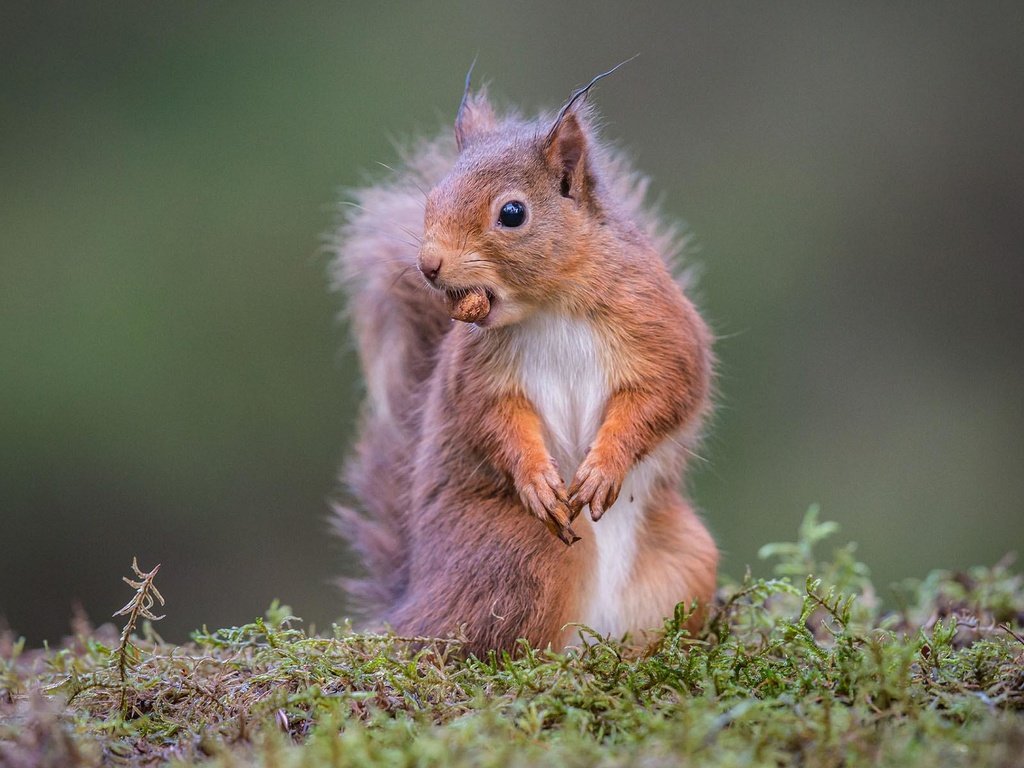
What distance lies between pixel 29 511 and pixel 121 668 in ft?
11.9

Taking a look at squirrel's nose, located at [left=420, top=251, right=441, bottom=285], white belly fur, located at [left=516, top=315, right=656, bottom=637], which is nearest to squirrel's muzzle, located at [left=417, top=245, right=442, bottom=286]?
squirrel's nose, located at [left=420, top=251, right=441, bottom=285]

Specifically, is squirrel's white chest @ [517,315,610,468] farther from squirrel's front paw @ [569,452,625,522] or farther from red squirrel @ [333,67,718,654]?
squirrel's front paw @ [569,452,625,522]

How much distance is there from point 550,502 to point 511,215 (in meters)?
0.54

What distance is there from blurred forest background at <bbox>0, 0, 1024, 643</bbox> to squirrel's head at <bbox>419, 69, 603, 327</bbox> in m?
2.94

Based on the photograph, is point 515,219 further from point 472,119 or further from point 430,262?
point 472,119

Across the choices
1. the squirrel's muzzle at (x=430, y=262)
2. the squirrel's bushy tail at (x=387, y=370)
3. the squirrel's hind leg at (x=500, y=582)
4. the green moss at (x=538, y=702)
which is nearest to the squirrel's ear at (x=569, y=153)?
the squirrel's muzzle at (x=430, y=262)

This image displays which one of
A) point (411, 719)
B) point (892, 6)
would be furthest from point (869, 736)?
point (892, 6)

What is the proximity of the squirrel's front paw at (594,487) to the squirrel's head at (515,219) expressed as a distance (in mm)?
319

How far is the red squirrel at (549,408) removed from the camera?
7.35 feet

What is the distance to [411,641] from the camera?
2246 millimetres

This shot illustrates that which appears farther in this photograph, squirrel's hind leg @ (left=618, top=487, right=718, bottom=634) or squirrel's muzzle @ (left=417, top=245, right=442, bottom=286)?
squirrel's hind leg @ (left=618, top=487, right=718, bottom=634)

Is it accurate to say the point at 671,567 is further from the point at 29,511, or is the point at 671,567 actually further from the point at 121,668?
the point at 29,511

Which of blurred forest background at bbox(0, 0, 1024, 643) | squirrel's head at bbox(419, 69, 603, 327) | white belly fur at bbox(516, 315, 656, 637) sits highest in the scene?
blurred forest background at bbox(0, 0, 1024, 643)

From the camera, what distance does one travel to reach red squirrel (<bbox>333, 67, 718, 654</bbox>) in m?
2.24
